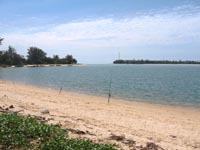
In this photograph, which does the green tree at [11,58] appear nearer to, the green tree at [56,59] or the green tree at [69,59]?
the green tree at [56,59]

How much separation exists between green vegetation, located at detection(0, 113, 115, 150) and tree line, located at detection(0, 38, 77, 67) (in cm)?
12175

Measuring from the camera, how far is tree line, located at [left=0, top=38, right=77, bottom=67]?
137875 mm

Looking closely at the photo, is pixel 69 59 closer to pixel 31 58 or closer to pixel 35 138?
pixel 31 58

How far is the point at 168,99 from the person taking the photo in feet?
98.2

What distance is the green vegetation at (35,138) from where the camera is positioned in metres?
8.23

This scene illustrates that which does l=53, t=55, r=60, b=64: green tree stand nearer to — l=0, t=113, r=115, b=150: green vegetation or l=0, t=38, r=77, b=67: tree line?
l=0, t=38, r=77, b=67: tree line

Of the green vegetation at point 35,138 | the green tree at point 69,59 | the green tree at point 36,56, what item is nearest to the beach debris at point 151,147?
the green vegetation at point 35,138

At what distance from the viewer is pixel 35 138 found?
8969 mm

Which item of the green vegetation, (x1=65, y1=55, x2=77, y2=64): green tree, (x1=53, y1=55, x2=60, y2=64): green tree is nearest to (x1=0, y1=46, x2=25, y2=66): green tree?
(x1=53, y1=55, x2=60, y2=64): green tree

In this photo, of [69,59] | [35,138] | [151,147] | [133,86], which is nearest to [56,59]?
[69,59]

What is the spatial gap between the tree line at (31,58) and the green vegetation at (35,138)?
12175cm

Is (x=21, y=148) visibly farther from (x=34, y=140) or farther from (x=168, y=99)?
(x=168, y=99)

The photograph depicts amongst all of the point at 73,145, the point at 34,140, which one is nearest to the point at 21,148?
the point at 34,140

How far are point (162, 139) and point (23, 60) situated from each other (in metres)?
148
